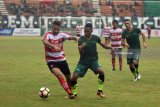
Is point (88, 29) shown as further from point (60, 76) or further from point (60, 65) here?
point (60, 76)

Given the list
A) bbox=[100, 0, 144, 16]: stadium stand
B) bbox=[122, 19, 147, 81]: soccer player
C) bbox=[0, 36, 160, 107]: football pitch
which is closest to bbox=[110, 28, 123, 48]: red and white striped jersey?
bbox=[0, 36, 160, 107]: football pitch

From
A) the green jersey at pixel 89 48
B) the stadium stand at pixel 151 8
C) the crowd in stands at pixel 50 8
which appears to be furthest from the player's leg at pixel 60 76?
the stadium stand at pixel 151 8

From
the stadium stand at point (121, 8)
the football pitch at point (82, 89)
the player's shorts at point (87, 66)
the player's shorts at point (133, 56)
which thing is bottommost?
the stadium stand at point (121, 8)

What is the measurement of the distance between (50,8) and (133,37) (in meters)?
54.5

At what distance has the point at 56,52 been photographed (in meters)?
13.1

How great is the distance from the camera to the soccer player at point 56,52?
12.9 metres

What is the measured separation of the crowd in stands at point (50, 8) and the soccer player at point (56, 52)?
56633mm

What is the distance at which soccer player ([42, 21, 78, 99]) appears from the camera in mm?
12865

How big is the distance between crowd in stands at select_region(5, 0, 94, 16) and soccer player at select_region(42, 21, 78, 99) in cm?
5663

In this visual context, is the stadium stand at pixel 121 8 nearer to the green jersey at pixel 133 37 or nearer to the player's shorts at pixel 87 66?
the green jersey at pixel 133 37

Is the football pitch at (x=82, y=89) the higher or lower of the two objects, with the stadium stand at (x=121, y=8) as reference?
higher

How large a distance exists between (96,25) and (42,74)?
4542 cm

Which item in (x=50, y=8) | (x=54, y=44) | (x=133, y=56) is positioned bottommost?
(x=50, y=8)

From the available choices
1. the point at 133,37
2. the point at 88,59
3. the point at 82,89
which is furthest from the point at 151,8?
the point at 88,59
